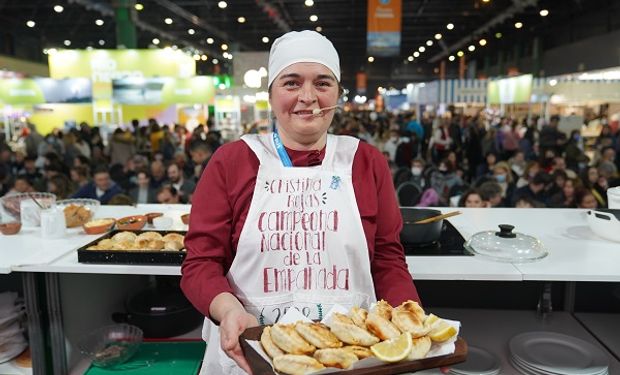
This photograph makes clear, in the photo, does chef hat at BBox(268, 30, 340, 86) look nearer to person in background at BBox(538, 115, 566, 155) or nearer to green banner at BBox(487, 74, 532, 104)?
person in background at BBox(538, 115, 566, 155)

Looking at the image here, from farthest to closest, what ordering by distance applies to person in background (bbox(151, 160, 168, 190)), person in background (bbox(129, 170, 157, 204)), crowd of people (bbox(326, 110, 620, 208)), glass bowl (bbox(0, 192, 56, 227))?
person in background (bbox(151, 160, 168, 190)), person in background (bbox(129, 170, 157, 204)), crowd of people (bbox(326, 110, 620, 208)), glass bowl (bbox(0, 192, 56, 227))

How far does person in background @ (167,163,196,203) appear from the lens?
6.24 metres

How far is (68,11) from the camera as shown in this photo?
20.7 metres

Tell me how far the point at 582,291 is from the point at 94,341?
2448 millimetres

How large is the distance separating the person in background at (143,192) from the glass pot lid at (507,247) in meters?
4.99

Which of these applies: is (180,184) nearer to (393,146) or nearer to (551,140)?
(393,146)

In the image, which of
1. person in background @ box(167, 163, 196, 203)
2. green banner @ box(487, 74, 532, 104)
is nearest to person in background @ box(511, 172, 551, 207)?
person in background @ box(167, 163, 196, 203)

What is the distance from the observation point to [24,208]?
2.65 meters

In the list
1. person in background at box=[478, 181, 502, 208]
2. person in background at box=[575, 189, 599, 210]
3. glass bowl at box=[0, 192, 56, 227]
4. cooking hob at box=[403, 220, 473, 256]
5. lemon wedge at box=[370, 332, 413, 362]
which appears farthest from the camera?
person in background at box=[478, 181, 502, 208]

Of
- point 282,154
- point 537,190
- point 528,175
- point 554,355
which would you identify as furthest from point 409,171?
point 282,154

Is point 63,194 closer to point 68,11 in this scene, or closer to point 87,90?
point 87,90

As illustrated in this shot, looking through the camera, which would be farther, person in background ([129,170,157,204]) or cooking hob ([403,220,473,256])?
person in background ([129,170,157,204])

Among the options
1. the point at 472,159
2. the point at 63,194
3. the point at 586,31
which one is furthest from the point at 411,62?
the point at 63,194

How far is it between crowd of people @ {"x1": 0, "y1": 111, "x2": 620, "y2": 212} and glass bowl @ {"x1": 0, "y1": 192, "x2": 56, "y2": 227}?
2.33 metres
